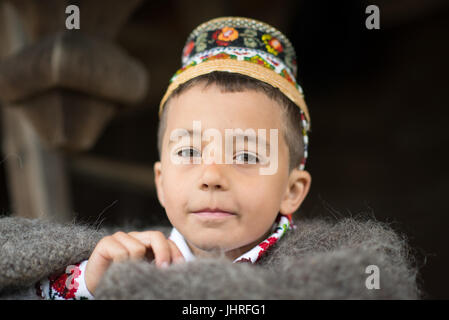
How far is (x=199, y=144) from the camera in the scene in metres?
0.75

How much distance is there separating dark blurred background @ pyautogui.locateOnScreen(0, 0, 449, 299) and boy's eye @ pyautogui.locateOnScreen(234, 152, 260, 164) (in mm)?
1304

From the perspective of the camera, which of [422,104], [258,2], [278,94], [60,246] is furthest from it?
[422,104]

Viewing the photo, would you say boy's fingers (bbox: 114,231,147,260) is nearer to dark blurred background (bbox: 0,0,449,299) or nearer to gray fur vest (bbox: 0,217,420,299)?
gray fur vest (bbox: 0,217,420,299)

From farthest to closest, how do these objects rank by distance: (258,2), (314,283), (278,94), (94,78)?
(258,2) < (94,78) < (278,94) < (314,283)

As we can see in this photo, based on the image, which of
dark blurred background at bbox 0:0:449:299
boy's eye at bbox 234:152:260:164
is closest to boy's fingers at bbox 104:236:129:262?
boy's eye at bbox 234:152:260:164

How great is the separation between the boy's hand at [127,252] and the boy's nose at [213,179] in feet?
0.35

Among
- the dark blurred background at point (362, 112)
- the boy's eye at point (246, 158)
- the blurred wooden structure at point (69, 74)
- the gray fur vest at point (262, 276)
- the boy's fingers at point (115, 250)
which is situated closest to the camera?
the gray fur vest at point (262, 276)

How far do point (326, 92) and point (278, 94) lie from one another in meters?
1.90

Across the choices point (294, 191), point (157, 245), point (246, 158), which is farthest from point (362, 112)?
point (157, 245)

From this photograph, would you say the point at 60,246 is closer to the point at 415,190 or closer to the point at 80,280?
the point at 80,280

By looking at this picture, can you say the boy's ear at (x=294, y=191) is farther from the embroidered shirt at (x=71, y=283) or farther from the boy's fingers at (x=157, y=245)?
the boy's fingers at (x=157, y=245)

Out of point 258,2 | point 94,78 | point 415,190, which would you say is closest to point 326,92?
point 415,190

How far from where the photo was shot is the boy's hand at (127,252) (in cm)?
65

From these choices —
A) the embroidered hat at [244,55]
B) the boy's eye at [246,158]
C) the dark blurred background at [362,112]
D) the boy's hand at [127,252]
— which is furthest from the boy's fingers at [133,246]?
the dark blurred background at [362,112]
